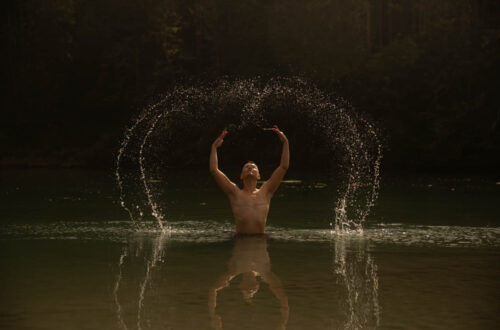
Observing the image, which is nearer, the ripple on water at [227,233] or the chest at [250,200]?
the chest at [250,200]

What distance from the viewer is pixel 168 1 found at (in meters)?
65.2

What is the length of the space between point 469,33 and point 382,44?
10425 mm

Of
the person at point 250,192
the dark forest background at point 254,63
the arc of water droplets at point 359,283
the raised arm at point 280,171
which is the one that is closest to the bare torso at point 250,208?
the person at point 250,192

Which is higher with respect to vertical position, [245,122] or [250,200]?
[245,122]

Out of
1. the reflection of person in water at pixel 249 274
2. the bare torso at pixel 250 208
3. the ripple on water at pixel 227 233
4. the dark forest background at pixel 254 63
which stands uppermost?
the dark forest background at pixel 254 63

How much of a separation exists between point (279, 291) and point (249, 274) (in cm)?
154

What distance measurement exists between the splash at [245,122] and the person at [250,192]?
2763 cm

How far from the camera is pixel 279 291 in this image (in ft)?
37.8

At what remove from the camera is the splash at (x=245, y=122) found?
174ft

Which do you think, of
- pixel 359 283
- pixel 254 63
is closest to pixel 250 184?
pixel 359 283

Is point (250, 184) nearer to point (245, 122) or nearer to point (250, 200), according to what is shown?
point (250, 200)

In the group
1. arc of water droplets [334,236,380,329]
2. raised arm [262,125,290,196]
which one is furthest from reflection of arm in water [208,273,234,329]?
raised arm [262,125,290,196]

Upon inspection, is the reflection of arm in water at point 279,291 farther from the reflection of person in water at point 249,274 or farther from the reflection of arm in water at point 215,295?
the reflection of arm in water at point 215,295

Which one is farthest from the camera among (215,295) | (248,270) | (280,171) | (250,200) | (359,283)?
(250,200)
